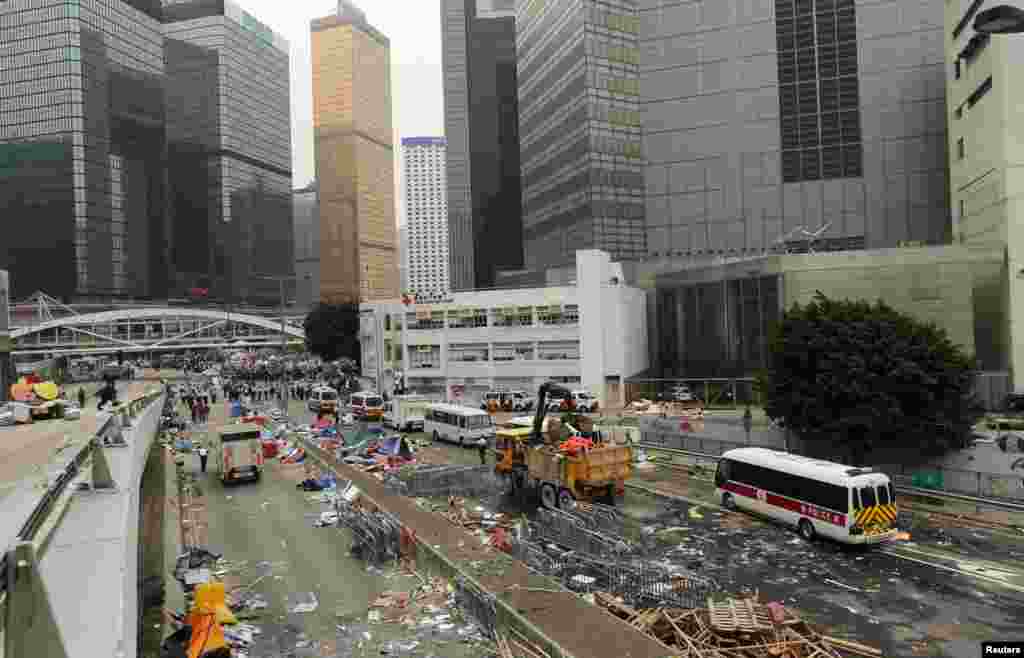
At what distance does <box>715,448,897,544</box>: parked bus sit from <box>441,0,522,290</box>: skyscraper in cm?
11939

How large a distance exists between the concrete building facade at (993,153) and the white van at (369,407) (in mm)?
39429

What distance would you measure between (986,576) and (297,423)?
41.2 m

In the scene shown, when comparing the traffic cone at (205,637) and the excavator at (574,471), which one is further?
the excavator at (574,471)

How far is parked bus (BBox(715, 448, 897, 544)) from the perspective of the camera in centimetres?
1808

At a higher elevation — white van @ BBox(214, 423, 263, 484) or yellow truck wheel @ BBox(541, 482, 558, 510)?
white van @ BBox(214, 423, 263, 484)

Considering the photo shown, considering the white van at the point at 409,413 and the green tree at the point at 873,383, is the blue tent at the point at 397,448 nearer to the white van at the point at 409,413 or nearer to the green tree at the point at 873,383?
the white van at the point at 409,413

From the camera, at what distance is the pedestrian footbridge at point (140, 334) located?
112750 millimetres

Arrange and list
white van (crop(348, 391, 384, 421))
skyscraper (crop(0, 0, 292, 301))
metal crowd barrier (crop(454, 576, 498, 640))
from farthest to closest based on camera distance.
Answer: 1. skyscraper (crop(0, 0, 292, 301))
2. white van (crop(348, 391, 384, 421))
3. metal crowd barrier (crop(454, 576, 498, 640))

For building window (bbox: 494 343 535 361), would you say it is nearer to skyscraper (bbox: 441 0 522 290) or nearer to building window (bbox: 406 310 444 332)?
building window (bbox: 406 310 444 332)

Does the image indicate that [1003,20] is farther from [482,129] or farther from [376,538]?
[482,129]

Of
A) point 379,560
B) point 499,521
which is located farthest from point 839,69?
point 379,560

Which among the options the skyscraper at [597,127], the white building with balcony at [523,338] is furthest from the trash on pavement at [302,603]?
the skyscraper at [597,127]

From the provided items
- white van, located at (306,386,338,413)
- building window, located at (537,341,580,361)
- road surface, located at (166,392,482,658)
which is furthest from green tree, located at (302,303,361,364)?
road surface, located at (166,392,482,658)

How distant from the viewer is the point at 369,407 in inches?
1881
